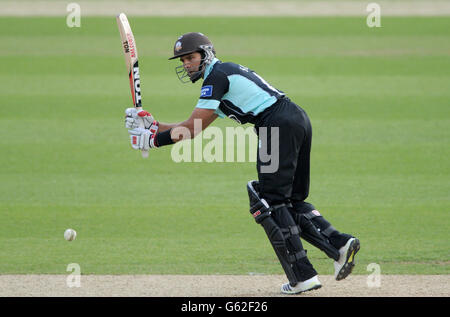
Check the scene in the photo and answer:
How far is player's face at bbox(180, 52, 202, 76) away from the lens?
5.41 meters

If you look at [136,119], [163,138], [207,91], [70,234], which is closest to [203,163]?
[70,234]

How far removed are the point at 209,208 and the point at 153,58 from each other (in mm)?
8327

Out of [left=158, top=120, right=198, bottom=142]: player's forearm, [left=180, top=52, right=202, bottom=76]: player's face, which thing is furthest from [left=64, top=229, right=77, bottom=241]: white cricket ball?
[left=180, top=52, right=202, bottom=76]: player's face

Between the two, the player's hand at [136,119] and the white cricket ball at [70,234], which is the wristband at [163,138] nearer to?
the player's hand at [136,119]

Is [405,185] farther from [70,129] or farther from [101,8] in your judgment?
[101,8]

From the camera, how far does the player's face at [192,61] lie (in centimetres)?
541

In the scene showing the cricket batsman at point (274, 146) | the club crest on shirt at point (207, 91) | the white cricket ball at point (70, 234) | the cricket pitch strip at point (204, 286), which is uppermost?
the club crest on shirt at point (207, 91)

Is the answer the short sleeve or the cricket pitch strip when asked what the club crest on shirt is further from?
the cricket pitch strip

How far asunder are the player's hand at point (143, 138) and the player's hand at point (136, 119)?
8 centimetres

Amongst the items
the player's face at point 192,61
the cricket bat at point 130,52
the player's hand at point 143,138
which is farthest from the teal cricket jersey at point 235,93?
the cricket bat at point 130,52

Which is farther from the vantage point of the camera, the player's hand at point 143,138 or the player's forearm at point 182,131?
the player's hand at point 143,138

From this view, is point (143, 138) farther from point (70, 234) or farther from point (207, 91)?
point (70, 234)

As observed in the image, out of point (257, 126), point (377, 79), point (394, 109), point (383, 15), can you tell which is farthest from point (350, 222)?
point (383, 15)

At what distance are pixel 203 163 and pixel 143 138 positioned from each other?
4.30 m
